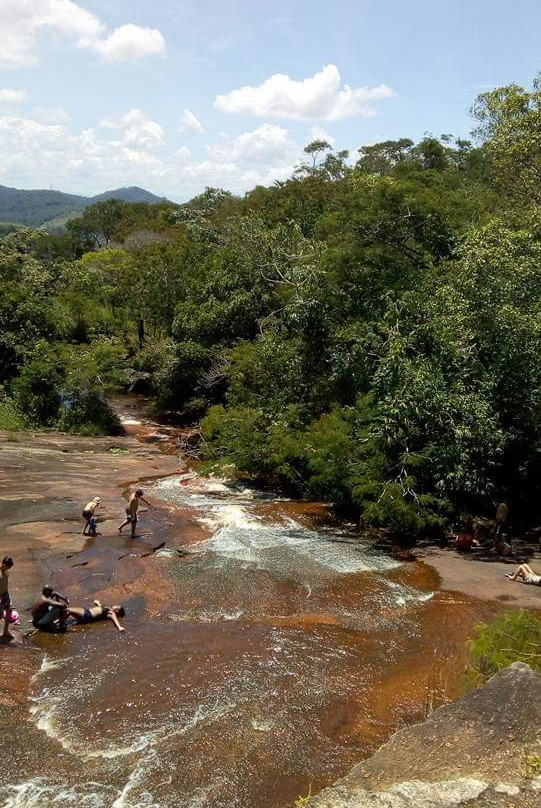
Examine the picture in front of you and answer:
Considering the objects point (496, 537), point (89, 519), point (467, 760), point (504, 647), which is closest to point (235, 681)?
point (504, 647)

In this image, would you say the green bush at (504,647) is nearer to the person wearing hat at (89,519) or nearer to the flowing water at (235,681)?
the flowing water at (235,681)

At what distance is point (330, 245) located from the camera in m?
25.3

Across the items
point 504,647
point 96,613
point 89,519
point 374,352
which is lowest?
point 96,613

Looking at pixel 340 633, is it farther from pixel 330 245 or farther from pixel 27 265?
pixel 27 265

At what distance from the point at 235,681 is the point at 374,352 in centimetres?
1263

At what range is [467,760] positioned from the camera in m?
5.57

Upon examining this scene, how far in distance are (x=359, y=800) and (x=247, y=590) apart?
8521mm

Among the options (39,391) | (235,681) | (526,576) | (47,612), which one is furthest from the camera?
(39,391)

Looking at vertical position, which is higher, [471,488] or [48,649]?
[471,488]

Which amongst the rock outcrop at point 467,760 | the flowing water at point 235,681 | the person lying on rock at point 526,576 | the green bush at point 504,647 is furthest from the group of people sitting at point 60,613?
the person lying on rock at point 526,576

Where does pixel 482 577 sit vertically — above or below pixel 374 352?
below

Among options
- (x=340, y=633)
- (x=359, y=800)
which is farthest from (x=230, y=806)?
(x=340, y=633)

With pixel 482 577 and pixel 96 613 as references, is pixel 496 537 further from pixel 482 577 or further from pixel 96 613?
pixel 96 613

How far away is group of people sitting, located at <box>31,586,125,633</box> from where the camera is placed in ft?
37.6
